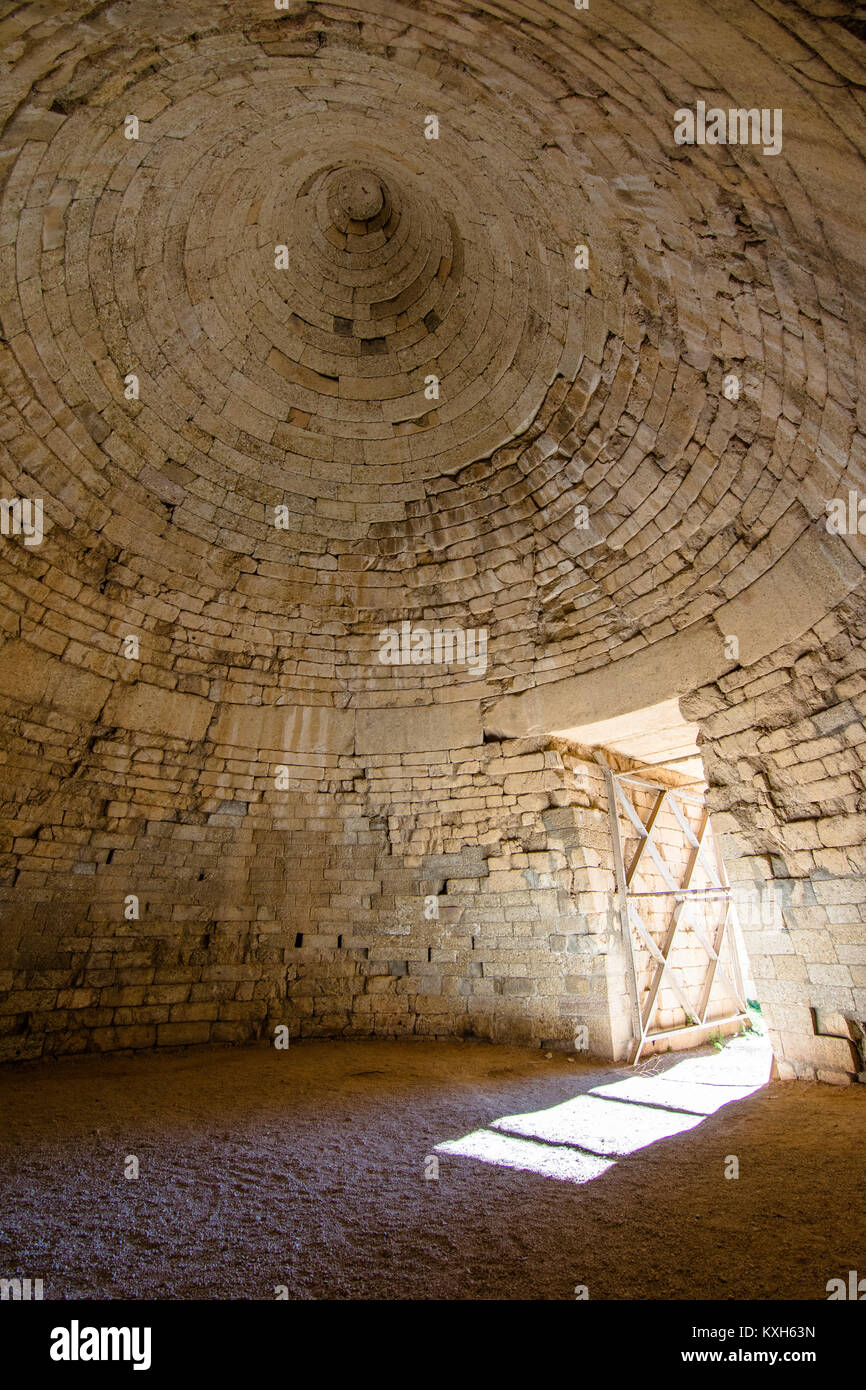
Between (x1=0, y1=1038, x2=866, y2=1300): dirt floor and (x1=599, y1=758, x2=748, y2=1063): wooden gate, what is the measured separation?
1.48m

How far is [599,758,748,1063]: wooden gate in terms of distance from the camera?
20.6 feet

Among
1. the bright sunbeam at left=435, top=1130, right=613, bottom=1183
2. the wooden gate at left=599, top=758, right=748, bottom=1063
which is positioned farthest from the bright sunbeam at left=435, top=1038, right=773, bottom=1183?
the wooden gate at left=599, top=758, right=748, bottom=1063

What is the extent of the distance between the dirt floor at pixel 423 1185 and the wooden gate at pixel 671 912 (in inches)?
58.4

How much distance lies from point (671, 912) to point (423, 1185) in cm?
490

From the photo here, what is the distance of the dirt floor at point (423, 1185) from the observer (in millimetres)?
2096

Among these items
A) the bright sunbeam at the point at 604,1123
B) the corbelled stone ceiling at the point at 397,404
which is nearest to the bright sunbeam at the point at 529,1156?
the bright sunbeam at the point at 604,1123

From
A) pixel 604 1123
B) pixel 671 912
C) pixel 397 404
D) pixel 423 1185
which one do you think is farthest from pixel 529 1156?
pixel 397 404

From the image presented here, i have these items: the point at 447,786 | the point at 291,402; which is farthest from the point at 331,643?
the point at 291,402

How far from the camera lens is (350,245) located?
658cm

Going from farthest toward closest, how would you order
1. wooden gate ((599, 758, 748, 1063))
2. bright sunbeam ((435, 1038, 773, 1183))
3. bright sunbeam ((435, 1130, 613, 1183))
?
wooden gate ((599, 758, 748, 1063)) → bright sunbeam ((435, 1038, 773, 1183)) → bright sunbeam ((435, 1130, 613, 1183))

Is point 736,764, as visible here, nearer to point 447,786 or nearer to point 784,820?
point 784,820

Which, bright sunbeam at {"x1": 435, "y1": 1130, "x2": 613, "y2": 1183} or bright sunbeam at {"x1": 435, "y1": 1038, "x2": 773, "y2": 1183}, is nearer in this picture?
bright sunbeam at {"x1": 435, "y1": 1130, "x2": 613, "y2": 1183}

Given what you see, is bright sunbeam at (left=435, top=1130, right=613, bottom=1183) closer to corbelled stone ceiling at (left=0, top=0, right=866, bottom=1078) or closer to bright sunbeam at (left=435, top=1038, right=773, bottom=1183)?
bright sunbeam at (left=435, top=1038, right=773, bottom=1183)

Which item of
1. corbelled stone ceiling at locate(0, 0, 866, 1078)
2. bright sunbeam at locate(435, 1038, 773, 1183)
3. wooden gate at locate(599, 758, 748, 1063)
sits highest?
corbelled stone ceiling at locate(0, 0, 866, 1078)
